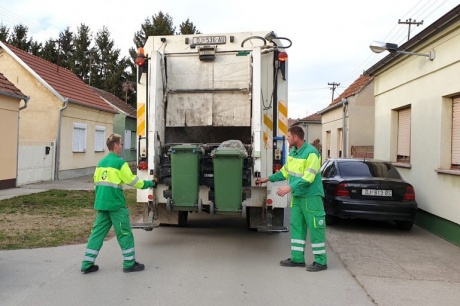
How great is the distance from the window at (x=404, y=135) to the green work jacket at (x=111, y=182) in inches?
307

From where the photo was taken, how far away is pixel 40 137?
1808 cm

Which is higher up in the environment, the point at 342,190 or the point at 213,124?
the point at 213,124

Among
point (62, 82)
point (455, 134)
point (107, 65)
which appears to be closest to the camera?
point (455, 134)

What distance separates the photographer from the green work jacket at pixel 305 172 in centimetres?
546

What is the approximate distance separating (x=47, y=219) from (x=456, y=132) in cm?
809

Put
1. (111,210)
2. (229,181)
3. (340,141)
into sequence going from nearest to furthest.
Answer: (111,210), (229,181), (340,141)

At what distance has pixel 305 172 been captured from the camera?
548 cm

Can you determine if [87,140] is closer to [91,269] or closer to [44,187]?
[44,187]

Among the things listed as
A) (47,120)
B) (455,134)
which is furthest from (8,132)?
(455,134)

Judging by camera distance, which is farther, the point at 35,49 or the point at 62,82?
the point at 35,49

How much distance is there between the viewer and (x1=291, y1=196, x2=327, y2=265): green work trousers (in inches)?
218

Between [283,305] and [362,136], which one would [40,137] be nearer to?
[362,136]

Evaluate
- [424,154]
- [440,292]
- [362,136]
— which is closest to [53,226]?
[440,292]

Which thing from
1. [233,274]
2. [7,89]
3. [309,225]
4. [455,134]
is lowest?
[233,274]
